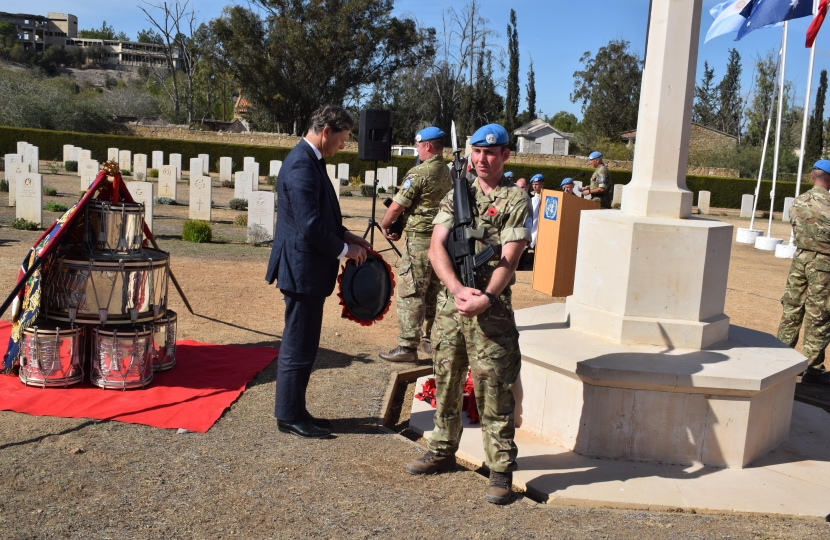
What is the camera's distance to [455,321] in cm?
377

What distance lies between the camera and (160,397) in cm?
491

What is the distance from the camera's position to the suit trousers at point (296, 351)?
4.39m

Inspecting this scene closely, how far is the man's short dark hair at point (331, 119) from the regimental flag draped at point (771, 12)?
9296 mm

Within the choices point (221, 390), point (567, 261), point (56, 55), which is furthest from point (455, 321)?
point (56, 55)

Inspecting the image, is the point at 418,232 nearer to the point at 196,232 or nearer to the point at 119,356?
the point at 119,356

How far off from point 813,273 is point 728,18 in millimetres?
6712

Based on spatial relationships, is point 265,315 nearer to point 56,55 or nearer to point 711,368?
point 711,368

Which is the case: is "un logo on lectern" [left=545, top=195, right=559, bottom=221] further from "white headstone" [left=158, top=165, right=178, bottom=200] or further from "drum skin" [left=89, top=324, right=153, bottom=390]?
"white headstone" [left=158, top=165, right=178, bottom=200]

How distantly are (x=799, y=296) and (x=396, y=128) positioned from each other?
1852 inches

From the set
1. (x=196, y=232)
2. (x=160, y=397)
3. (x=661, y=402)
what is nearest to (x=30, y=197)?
(x=196, y=232)

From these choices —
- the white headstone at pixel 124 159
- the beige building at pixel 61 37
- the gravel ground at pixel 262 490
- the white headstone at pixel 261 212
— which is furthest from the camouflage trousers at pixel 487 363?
the beige building at pixel 61 37

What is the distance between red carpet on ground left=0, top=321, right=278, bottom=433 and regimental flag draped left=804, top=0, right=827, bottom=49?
10995mm

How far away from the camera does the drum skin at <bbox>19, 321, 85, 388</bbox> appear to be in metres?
4.85

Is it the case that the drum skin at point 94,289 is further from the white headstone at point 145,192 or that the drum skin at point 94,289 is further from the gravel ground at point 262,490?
the white headstone at point 145,192
